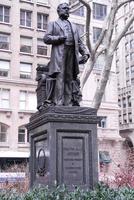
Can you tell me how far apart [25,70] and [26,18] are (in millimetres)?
5598

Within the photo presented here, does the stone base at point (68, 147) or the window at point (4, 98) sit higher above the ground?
the window at point (4, 98)

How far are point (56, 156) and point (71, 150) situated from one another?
38 cm

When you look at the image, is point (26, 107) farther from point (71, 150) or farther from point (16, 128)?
point (71, 150)

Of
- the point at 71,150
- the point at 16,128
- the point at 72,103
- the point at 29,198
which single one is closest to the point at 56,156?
the point at 71,150

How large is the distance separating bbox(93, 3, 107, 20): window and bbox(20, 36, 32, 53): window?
28.4ft

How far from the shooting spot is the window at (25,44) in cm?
4316

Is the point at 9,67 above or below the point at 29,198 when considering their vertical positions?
above

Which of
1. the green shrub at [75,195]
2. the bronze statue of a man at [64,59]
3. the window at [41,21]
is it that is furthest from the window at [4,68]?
the green shrub at [75,195]

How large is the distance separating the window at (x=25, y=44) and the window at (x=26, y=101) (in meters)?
4.44

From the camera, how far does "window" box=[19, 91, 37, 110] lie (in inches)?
1652

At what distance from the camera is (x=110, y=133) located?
156ft

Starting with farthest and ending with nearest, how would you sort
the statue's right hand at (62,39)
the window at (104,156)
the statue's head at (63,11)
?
the window at (104,156)
the statue's head at (63,11)
the statue's right hand at (62,39)

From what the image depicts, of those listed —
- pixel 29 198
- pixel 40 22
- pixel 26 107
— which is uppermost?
pixel 40 22

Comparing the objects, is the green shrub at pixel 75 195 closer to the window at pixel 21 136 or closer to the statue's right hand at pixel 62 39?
the statue's right hand at pixel 62 39
